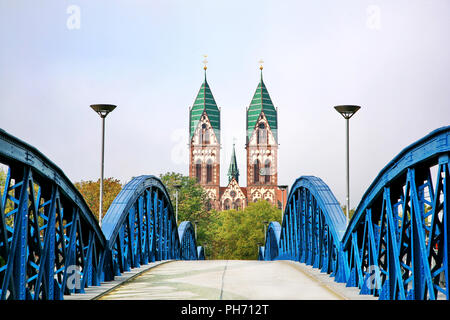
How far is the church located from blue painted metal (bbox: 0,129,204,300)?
379ft

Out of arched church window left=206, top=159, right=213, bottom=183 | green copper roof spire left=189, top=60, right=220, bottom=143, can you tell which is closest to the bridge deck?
arched church window left=206, top=159, right=213, bottom=183

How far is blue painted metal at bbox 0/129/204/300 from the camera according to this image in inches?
292

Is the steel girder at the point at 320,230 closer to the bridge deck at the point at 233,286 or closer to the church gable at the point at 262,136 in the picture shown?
the bridge deck at the point at 233,286

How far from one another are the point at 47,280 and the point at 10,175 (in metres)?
1.95

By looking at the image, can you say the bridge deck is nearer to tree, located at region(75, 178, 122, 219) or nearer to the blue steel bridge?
the blue steel bridge

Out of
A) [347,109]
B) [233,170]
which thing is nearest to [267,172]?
[233,170]

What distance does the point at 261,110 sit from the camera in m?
140

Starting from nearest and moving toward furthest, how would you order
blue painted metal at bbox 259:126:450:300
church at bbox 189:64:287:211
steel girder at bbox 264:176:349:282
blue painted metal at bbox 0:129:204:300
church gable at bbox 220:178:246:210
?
blue painted metal at bbox 259:126:450:300 < blue painted metal at bbox 0:129:204:300 < steel girder at bbox 264:176:349:282 < church gable at bbox 220:178:246:210 < church at bbox 189:64:287:211

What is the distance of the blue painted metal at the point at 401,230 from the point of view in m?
6.95

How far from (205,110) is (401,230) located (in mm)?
130793

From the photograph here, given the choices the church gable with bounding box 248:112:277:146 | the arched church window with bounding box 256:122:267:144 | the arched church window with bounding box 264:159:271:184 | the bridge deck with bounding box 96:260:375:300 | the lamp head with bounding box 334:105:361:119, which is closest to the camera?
the bridge deck with bounding box 96:260:375:300

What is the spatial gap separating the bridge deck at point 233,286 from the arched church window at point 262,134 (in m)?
122

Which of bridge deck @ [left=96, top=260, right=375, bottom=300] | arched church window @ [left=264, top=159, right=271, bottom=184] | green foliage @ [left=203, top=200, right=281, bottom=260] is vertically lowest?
green foliage @ [left=203, top=200, right=281, bottom=260]
